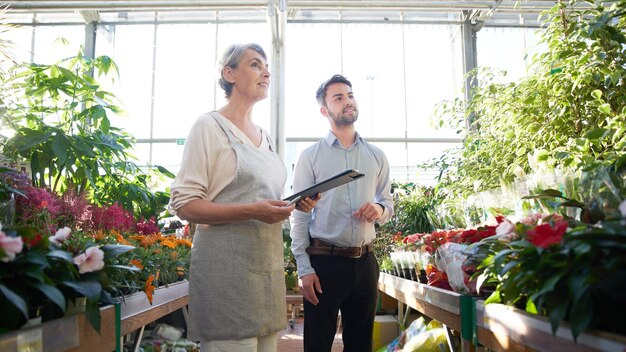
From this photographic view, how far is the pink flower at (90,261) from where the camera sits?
128cm

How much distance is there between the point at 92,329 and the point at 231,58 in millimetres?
875

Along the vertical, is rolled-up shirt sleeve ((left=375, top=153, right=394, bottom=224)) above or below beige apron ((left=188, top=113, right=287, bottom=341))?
above

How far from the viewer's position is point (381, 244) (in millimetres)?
4039

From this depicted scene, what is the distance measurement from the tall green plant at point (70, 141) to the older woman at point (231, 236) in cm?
137

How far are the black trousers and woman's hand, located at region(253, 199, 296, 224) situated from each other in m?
0.69

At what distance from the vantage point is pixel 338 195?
85.7 inches

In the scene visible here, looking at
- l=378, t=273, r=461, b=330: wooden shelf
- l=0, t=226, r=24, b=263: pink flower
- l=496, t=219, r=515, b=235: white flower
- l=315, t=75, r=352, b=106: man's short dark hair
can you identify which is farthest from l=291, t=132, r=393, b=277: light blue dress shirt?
l=0, t=226, r=24, b=263: pink flower

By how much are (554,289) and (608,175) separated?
1.71 feet

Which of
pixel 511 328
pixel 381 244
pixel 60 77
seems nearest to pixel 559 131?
pixel 511 328

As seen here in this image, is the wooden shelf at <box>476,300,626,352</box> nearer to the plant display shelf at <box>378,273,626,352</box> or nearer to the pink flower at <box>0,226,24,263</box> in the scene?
the plant display shelf at <box>378,273,626,352</box>

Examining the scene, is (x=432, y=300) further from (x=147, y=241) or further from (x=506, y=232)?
(x=147, y=241)

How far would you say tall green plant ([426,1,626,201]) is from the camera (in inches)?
72.1

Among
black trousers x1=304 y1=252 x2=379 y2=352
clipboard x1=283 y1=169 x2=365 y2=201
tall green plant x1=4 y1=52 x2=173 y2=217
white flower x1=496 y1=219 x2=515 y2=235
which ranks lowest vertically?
black trousers x1=304 y1=252 x2=379 y2=352

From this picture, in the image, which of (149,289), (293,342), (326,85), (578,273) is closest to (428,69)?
(293,342)
